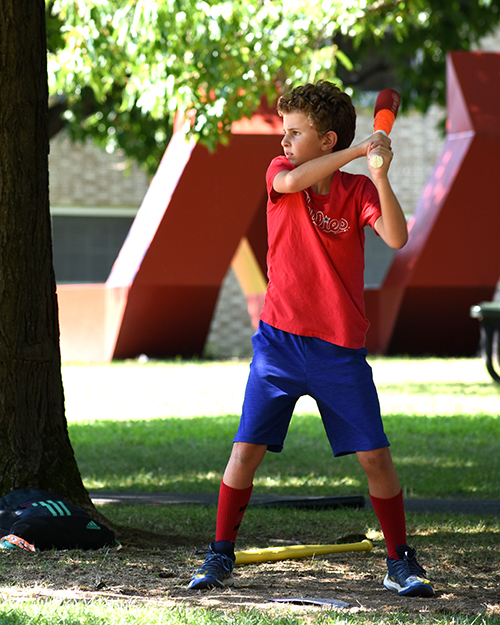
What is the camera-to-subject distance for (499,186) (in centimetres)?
1488

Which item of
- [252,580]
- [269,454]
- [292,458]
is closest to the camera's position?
[252,580]

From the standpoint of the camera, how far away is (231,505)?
3.51 m

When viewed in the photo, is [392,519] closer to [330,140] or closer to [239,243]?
[330,140]

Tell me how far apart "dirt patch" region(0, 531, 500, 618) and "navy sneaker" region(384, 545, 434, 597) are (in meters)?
0.04

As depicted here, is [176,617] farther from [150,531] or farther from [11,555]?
[150,531]

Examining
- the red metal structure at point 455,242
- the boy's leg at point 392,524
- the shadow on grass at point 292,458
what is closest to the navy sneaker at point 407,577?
the boy's leg at point 392,524

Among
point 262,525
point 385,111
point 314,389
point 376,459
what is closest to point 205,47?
point 262,525

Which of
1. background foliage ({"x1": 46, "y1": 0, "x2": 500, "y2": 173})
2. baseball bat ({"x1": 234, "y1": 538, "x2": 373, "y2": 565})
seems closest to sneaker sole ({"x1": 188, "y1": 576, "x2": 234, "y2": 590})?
baseball bat ({"x1": 234, "y1": 538, "x2": 373, "y2": 565})

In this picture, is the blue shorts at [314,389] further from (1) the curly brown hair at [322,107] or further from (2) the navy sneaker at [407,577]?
(1) the curly brown hair at [322,107]

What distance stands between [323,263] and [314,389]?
443mm

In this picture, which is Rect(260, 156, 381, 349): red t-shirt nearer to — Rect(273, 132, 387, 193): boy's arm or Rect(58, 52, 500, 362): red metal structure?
Rect(273, 132, 387, 193): boy's arm

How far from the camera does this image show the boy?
3375 mm

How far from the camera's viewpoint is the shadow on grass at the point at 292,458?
19.9ft

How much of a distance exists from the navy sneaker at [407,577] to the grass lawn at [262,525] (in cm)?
4
